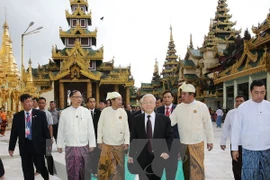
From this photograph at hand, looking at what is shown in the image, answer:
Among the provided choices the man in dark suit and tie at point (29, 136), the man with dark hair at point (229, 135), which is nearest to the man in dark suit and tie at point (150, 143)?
the man with dark hair at point (229, 135)

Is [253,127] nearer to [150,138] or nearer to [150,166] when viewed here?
[150,138]

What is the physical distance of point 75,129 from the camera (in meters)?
5.40

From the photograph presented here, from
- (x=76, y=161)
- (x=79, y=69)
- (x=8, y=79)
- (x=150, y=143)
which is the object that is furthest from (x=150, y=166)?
(x=8, y=79)

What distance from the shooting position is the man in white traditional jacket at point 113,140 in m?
5.75

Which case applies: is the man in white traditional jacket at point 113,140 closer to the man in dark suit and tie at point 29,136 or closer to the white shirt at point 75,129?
the white shirt at point 75,129

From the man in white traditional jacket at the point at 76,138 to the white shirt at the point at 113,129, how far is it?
31 centimetres

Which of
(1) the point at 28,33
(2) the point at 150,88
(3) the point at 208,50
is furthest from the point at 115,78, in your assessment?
(2) the point at 150,88

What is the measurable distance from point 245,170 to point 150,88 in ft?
200

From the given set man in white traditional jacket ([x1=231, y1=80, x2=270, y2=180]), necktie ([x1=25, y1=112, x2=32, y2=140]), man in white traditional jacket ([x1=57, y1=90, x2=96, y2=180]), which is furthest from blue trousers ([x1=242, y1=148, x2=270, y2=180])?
necktie ([x1=25, y1=112, x2=32, y2=140])

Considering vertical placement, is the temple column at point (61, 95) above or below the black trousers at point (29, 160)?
above

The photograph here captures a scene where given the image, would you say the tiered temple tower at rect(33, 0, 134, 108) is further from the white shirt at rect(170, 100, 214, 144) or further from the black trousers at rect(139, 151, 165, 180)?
the black trousers at rect(139, 151, 165, 180)

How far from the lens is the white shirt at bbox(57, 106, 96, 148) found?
541 cm

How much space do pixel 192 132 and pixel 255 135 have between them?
4.06ft

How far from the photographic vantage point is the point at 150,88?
6544 centimetres
